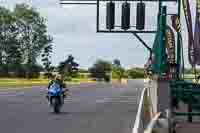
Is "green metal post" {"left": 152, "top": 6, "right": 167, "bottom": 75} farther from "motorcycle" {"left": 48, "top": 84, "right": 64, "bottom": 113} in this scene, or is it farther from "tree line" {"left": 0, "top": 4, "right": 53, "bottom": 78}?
"tree line" {"left": 0, "top": 4, "right": 53, "bottom": 78}

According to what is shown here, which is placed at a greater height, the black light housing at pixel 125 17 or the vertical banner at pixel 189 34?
the black light housing at pixel 125 17

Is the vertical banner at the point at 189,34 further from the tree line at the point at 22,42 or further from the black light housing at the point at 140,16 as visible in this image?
the tree line at the point at 22,42

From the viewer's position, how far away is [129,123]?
23125 millimetres

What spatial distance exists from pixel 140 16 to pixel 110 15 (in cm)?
149

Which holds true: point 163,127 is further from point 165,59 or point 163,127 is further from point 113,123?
point 113,123

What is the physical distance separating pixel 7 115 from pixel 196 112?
959 cm

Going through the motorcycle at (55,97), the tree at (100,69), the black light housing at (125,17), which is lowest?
the motorcycle at (55,97)

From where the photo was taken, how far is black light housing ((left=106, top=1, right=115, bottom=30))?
106 feet

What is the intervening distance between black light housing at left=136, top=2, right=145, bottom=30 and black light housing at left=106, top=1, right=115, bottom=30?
118 centimetres

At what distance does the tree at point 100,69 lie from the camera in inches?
6560

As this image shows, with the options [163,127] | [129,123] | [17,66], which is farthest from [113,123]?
[17,66]

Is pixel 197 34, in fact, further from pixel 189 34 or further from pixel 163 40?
pixel 163 40

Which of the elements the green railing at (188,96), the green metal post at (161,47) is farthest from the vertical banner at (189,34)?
the green metal post at (161,47)

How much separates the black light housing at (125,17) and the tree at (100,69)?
125 m
